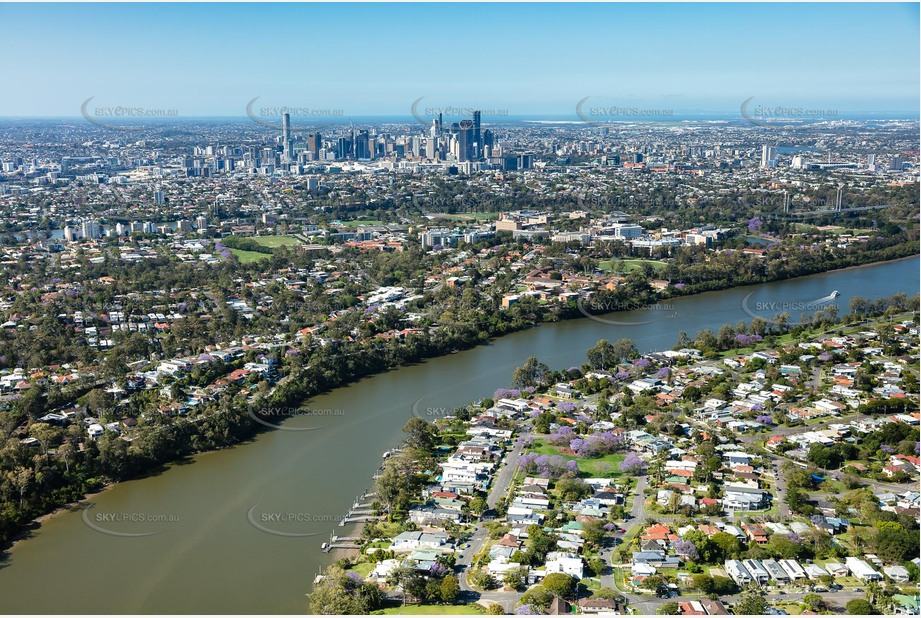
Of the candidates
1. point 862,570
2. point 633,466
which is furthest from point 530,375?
point 862,570

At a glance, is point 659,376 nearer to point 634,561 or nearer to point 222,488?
point 634,561

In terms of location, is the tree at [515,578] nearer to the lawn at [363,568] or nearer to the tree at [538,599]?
the tree at [538,599]

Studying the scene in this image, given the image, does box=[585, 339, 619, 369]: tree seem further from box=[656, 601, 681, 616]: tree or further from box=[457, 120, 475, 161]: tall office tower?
box=[457, 120, 475, 161]: tall office tower

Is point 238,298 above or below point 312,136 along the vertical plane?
below

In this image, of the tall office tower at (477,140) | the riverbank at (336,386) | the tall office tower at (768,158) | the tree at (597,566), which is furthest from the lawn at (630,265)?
the tall office tower at (477,140)

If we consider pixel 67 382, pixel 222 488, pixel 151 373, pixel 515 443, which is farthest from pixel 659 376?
pixel 67 382
